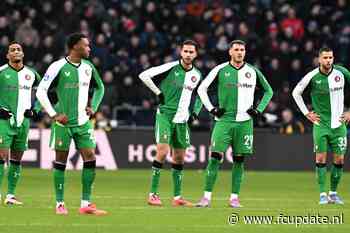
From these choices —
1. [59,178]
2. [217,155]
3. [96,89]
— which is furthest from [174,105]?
[59,178]

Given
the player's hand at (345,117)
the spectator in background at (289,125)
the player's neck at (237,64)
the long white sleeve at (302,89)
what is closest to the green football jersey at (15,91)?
the player's neck at (237,64)

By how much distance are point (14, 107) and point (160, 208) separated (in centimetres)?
289

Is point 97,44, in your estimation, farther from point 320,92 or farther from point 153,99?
point 320,92

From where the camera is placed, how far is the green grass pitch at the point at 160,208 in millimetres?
13352

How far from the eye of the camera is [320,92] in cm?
1761

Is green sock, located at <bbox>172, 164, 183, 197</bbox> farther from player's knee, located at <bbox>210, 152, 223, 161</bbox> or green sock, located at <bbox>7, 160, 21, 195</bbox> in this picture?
green sock, located at <bbox>7, 160, 21, 195</bbox>

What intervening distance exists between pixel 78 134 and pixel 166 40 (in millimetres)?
14868

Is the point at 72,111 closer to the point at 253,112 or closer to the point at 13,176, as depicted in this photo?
the point at 13,176

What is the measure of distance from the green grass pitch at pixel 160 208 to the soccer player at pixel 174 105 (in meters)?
0.74

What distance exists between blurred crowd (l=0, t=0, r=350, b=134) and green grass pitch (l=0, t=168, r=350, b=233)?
126 inches

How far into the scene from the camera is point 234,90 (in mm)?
16734

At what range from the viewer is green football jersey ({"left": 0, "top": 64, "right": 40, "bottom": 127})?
17094 mm

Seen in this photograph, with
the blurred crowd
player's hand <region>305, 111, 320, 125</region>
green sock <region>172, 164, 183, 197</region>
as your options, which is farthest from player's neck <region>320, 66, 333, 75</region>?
the blurred crowd

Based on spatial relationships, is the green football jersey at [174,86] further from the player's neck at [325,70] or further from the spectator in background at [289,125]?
the spectator in background at [289,125]
